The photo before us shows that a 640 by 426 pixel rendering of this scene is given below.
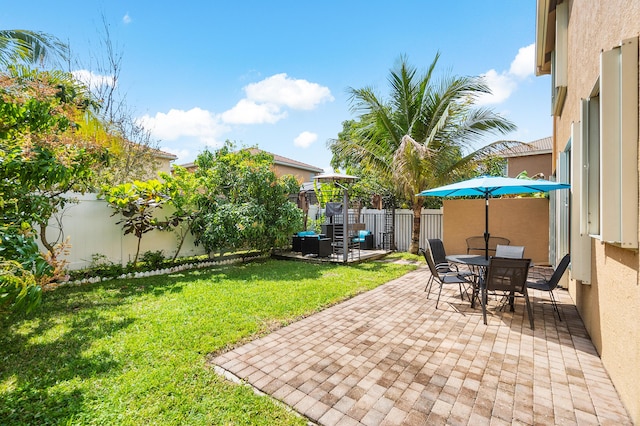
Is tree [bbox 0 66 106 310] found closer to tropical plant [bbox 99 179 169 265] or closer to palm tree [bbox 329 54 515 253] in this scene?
tropical plant [bbox 99 179 169 265]

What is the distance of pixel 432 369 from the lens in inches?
135

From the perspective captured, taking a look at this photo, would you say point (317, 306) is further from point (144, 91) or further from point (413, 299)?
point (144, 91)

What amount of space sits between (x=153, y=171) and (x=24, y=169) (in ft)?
46.6

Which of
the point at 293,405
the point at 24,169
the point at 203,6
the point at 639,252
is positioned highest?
the point at 203,6

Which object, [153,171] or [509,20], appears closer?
[509,20]

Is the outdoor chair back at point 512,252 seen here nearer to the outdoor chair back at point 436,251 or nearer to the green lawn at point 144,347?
the outdoor chair back at point 436,251

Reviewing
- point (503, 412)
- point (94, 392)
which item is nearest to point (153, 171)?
point (94, 392)

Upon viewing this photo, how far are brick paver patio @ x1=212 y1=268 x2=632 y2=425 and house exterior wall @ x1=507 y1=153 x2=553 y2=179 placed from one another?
18364 mm

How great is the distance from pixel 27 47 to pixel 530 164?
25.0m

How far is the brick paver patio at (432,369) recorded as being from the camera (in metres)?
2.68

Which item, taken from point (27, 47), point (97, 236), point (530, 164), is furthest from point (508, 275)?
point (530, 164)

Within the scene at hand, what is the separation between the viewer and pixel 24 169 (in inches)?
124

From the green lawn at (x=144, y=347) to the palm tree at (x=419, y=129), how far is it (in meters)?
5.32

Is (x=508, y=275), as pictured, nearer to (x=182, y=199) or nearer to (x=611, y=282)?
(x=611, y=282)
